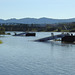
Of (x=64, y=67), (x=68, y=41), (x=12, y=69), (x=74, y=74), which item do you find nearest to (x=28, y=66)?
(x=12, y=69)

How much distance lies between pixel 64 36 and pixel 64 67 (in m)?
87.1

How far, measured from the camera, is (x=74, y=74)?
131ft

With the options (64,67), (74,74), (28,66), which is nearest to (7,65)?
(28,66)

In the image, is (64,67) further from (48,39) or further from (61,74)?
(48,39)

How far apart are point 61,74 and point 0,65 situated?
14.2 m

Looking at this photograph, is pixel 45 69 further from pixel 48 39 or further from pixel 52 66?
pixel 48 39

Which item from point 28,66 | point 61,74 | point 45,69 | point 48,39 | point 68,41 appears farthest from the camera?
point 48,39

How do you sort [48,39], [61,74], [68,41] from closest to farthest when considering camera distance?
[61,74]
[68,41]
[48,39]

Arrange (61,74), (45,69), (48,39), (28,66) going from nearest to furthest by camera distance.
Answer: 1. (61,74)
2. (45,69)
3. (28,66)
4. (48,39)

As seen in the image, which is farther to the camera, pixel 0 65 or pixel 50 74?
pixel 0 65

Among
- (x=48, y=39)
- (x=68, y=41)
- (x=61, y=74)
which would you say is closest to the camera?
(x=61, y=74)

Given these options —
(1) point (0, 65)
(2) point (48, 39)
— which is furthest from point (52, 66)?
(2) point (48, 39)

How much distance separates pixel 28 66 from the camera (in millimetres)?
46656

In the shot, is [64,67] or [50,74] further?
[64,67]
